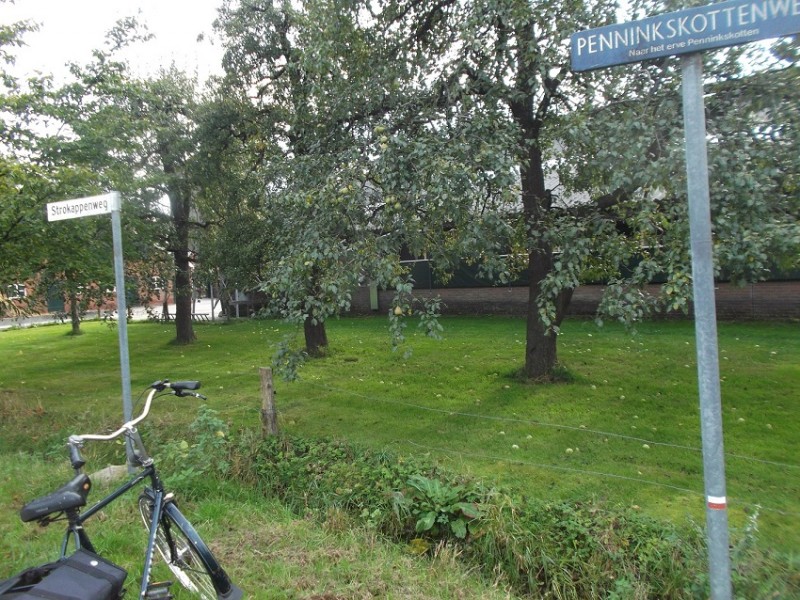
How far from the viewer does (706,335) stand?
237 centimetres

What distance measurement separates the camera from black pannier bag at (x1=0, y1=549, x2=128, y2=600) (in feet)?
7.28

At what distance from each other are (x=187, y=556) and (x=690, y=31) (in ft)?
11.3

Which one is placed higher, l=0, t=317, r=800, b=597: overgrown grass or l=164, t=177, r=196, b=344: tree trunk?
l=164, t=177, r=196, b=344: tree trunk

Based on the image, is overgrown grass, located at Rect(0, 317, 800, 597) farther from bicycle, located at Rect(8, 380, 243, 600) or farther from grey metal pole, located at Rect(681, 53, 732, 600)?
bicycle, located at Rect(8, 380, 243, 600)

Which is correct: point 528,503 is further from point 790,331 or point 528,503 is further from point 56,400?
point 790,331

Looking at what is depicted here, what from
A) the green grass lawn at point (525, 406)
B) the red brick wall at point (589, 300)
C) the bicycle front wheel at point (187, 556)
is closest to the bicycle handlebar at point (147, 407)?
the bicycle front wheel at point (187, 556)

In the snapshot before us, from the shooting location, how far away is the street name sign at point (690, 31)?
2.32m

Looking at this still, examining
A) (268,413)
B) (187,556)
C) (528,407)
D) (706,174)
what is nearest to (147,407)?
(187,556)

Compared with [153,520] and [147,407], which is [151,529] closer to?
[153,520]

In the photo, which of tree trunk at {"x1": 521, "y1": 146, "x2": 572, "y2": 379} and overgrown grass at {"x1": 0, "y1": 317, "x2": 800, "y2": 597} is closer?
overgrown grass at {"x1": 0, "y1": 317, "x2": 800, "y2": 597}

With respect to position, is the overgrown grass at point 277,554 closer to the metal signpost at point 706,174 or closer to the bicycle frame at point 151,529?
the bicycle frame at point 151,529

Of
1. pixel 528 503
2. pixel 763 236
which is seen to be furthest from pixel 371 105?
pixel 528 503

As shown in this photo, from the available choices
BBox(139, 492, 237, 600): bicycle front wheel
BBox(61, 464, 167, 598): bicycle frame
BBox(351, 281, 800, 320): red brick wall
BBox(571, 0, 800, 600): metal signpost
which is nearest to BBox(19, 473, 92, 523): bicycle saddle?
BBox(61, 464, 167, 598): bicycle frame

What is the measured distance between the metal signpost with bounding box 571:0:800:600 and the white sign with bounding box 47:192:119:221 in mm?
3997
